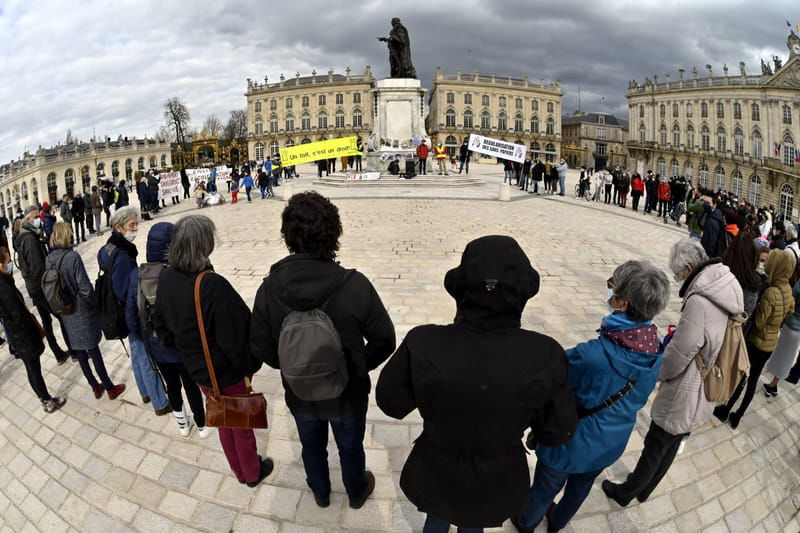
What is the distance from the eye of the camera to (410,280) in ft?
25.5

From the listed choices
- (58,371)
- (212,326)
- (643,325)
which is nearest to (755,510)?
(643,325)

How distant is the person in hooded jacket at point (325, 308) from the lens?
2.30 m

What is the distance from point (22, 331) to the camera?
443cm

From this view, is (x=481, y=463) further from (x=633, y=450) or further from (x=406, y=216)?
(x=406, y=216)

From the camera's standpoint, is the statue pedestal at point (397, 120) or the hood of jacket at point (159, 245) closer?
the hood of jacket at point (159, 245)

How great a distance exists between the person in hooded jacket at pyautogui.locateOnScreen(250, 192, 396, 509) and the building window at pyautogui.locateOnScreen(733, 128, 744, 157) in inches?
2954

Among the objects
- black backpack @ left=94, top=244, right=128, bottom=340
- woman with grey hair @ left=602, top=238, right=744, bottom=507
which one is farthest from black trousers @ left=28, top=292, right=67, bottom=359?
woman with grey hair @ left=602, top=238, right=744, bottom=507

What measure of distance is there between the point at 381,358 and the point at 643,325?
1480mm

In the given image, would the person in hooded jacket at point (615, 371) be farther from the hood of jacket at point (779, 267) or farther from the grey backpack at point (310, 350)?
the hood of jacket at point (779, 267)

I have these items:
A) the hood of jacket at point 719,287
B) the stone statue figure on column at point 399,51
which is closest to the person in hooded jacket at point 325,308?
the hood of jacket at point 719,287

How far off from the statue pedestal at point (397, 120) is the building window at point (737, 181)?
56.4 meters

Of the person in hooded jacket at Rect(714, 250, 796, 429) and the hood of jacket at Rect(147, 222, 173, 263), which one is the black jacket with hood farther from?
the person in hooded jacket at Rect(714, 250, 796, 429)

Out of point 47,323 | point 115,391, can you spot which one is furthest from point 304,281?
point 47,323

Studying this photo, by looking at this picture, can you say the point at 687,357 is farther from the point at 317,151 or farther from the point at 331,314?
the point at 317,151
